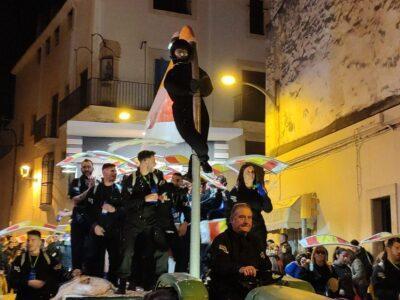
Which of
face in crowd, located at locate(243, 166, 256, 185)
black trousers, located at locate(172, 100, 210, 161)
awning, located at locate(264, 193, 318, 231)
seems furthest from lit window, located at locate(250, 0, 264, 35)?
black trousers, located at locate(172, 100, 210, 161)

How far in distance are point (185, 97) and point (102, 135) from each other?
18.7 metres

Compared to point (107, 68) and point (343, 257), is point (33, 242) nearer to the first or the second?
point (343, 257)

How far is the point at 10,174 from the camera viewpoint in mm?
44406

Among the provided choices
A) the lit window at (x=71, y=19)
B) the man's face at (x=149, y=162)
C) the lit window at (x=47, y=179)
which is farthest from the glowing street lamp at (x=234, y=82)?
the lit window at (x=47, y=179)

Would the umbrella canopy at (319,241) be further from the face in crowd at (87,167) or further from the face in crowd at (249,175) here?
the face in crowd at (87,167)

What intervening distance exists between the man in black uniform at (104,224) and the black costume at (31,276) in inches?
31.6

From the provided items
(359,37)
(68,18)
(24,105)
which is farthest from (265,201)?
(24,105)

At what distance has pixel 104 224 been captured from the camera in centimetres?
948

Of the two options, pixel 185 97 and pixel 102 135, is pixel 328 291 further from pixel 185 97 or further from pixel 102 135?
pixel 102 135

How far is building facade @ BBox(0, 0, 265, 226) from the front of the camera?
2672 cm

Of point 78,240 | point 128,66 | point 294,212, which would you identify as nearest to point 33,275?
point 78,240

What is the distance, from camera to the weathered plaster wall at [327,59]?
16.2m

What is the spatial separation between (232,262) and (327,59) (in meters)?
13.9

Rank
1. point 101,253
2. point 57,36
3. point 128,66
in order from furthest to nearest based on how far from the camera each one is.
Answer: point 57,36, point 128,66, point 101,253
